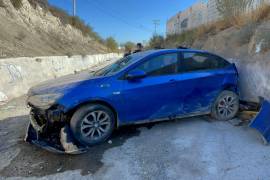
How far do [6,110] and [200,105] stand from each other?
16.3ft

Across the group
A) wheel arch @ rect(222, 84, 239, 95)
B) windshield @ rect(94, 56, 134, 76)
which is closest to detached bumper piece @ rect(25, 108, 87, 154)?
windshield @ rect(94, 56, 134, 76)

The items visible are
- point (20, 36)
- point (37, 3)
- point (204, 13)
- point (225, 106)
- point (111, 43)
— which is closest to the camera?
point (225, 106)

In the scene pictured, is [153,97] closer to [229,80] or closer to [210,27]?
[229,80]

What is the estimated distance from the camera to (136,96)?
3.93 meters

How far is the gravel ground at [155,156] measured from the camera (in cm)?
299

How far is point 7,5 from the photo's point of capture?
1572 centimetres

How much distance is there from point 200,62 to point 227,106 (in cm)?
114

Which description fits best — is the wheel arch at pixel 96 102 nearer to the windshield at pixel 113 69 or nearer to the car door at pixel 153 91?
the car door at pixel 153 91

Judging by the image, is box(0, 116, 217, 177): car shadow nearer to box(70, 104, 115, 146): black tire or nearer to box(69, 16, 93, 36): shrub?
box(70, 104, 115, 146): black tire

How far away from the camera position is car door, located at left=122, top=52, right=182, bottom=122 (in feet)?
12.9

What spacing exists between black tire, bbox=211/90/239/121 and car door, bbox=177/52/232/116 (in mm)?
132

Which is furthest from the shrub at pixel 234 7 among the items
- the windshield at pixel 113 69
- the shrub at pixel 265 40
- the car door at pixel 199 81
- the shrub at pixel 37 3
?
the shrub at pixel 37 3

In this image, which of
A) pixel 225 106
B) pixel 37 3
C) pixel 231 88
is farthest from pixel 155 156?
pixel 37 3

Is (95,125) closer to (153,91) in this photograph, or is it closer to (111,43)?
(153,91)
